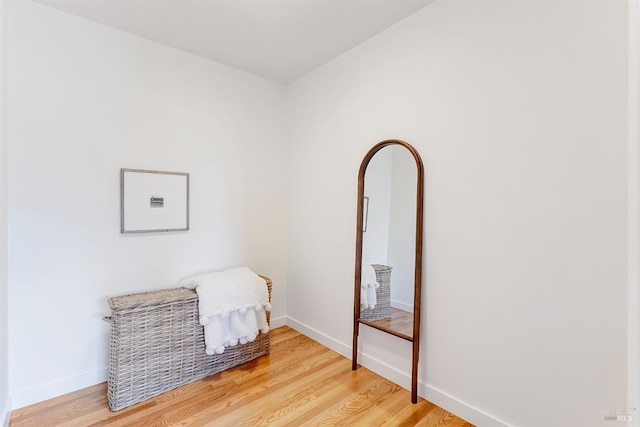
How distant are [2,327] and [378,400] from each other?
2.16 m

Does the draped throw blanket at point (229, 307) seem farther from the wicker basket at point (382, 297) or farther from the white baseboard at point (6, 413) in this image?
the white baseboard at point (6, 413)

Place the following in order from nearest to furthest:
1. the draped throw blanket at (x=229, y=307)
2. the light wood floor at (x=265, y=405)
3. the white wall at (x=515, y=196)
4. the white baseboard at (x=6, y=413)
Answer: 1. the white wall at (x=515, y=196)
2. the white baseboard at (x=6, y=413)
3. the light wood floor at (x=265, y=405)
4. the draped throw blanket at (x=229, y=307)

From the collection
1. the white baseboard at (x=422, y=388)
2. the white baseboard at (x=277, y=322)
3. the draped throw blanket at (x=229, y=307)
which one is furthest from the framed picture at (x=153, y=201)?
the white baseboard at (x=422, y=388)

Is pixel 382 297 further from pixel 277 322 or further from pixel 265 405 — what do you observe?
pixel 277 322

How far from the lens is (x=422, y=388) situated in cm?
193

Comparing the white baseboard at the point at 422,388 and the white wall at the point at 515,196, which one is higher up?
the white wall at the point at 515,196

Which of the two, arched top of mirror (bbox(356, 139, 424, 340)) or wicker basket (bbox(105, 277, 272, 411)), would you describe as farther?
arched top of mirror (bbox(356, 139, 424, 340))

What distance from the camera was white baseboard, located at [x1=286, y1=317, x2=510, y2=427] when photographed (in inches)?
65.6

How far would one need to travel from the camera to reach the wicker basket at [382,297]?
84.0 inches

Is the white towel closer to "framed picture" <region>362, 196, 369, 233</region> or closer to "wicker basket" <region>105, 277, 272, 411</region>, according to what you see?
"framed picture" <region>362, 196, 369, 233</region>

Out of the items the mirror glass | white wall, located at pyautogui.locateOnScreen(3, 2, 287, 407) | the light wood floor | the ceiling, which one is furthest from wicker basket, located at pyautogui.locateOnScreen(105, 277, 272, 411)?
the ceiling

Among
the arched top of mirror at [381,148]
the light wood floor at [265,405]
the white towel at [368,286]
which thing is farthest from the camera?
the white towel at [368,286]

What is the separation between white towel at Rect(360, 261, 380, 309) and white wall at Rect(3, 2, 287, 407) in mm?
1210

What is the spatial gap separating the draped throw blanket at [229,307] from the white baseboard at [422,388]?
0.58 m
